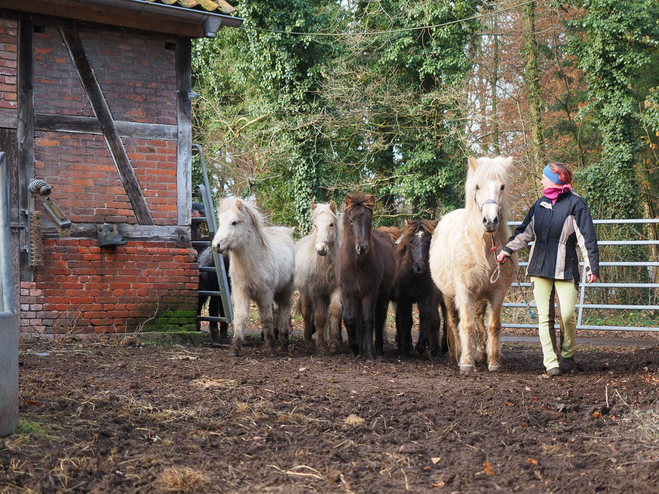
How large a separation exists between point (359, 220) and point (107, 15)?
4375 mm

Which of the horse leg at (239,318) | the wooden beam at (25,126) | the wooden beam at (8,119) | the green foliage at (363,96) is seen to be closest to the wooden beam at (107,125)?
the wooden beam at (25,126)

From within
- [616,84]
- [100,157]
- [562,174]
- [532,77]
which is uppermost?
[532,77]

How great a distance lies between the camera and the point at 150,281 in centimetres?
939

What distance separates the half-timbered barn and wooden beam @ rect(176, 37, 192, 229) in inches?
0.6

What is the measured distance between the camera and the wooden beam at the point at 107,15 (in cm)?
852

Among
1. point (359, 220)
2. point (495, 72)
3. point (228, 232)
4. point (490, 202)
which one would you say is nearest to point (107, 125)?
point (228, 232)

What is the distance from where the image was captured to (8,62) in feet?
27.9

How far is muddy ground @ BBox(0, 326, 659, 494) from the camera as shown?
3494 millimetres

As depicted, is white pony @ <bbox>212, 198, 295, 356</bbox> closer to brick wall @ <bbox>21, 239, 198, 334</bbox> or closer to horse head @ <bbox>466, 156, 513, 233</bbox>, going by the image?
brick wall @ <bbox>21, 239, 198, 334</bbox>


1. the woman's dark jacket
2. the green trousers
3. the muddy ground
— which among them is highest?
the woman's dark jacket

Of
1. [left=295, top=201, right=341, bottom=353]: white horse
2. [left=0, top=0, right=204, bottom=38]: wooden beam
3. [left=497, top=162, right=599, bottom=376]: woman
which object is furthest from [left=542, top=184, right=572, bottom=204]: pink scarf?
[left=0, top=0, right=204, bottom=38]: wooden beam

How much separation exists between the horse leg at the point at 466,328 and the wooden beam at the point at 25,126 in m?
5.39

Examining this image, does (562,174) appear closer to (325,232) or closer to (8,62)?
(325,232)

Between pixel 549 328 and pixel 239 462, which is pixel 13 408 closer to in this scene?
pixel 239 462
